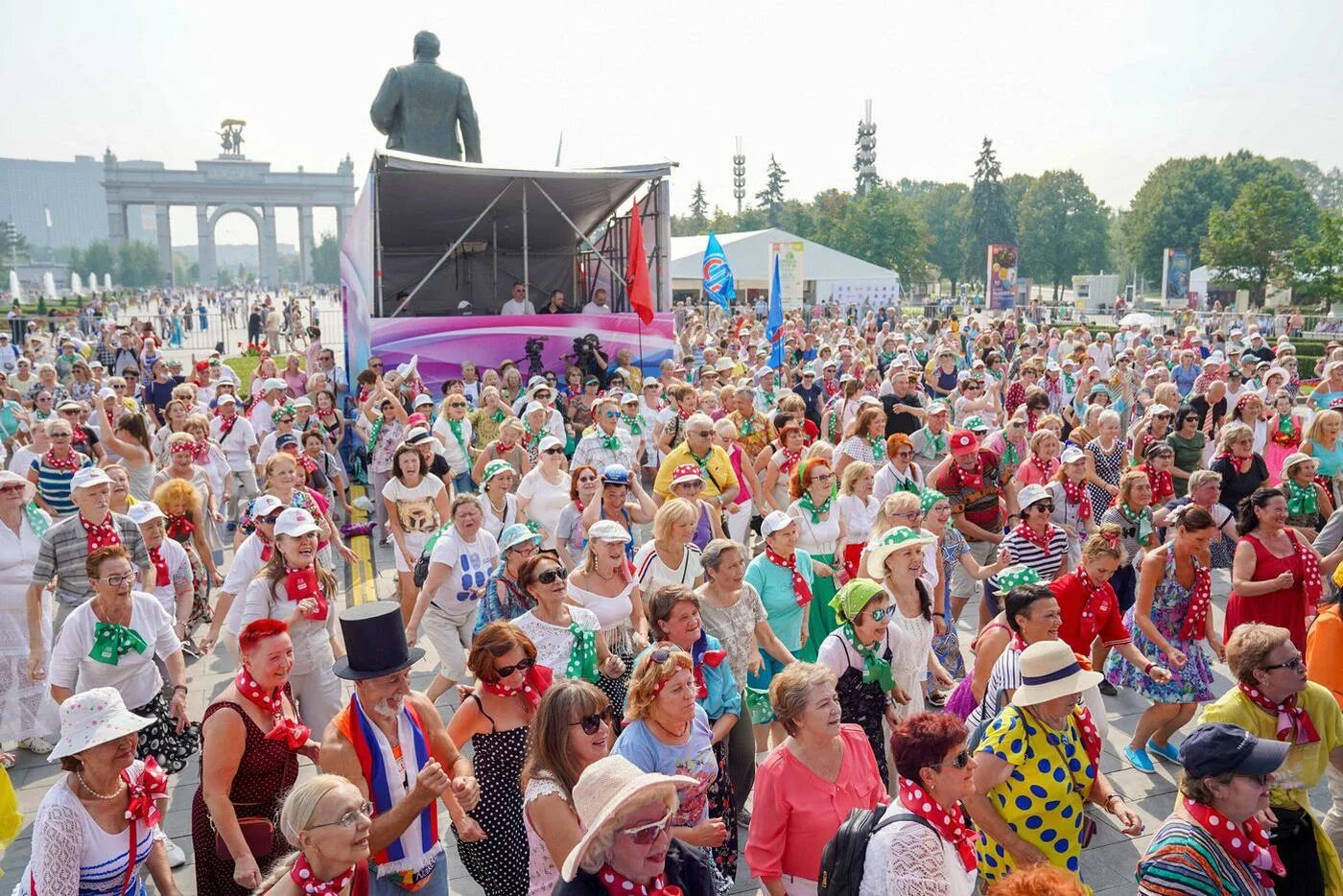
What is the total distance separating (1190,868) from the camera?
321 centimetres

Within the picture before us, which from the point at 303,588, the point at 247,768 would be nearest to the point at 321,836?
the point at 247,768

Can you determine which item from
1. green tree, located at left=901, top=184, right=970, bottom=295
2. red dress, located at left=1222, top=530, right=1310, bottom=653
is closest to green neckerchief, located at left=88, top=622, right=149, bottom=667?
red dress, located at left=1222, top=530, right=1310, bottom=653

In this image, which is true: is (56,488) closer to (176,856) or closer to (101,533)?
(101,533)

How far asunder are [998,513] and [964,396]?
199 inches

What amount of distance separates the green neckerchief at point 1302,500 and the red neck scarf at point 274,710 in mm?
7687

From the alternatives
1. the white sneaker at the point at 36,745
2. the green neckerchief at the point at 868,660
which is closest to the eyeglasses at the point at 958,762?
the green neckerchief at the point at 868,660

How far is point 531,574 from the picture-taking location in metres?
4.99

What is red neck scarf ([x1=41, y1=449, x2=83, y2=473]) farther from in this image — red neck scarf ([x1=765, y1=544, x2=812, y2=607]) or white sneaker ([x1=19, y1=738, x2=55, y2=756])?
red neck scarf ([x1=765, y1=544, x2=812, y2=607])

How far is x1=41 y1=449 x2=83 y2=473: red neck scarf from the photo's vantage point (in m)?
8.18

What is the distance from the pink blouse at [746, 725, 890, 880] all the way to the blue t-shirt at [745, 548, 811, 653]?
77.4 inches

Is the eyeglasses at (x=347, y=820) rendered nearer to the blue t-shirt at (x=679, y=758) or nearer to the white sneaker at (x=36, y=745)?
the blue t-shirt at (x=679, y=758)

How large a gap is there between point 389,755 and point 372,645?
1.36ft

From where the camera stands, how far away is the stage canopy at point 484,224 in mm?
16578

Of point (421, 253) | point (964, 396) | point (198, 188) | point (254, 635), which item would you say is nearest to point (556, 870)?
point (254, 635)
